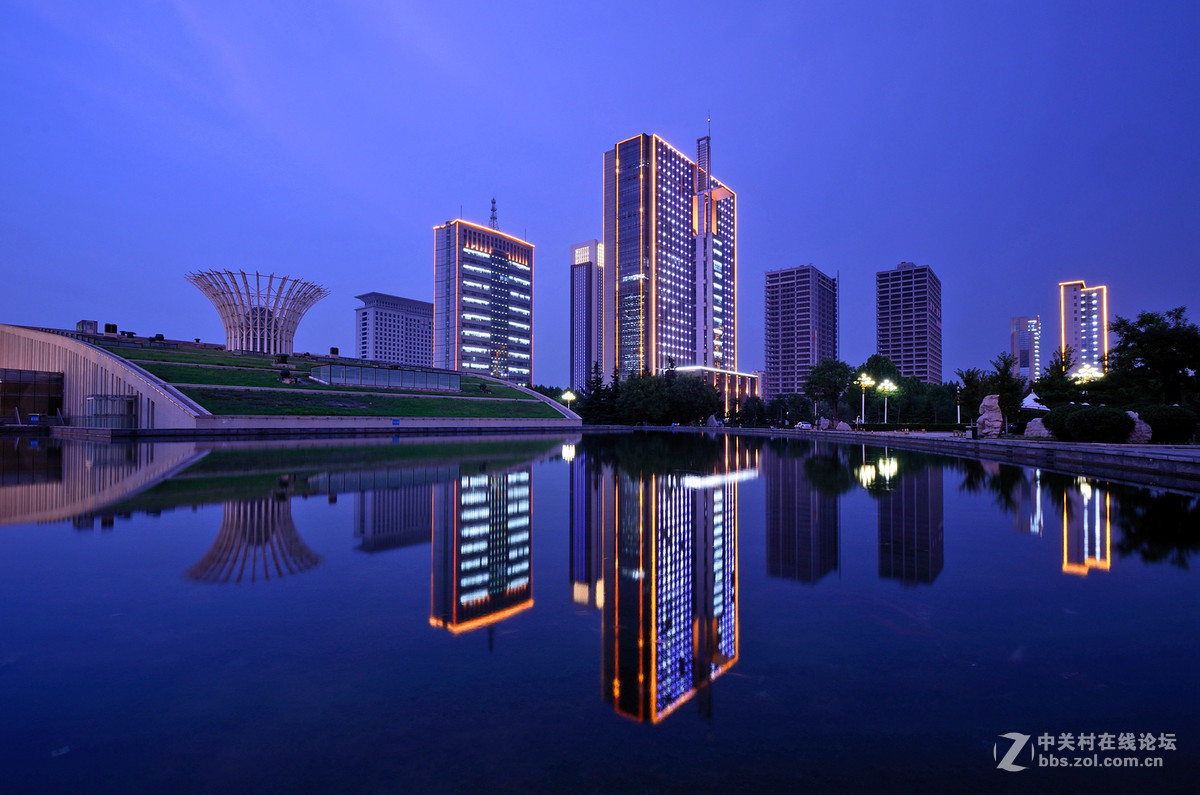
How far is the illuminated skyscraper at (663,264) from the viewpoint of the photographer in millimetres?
140500

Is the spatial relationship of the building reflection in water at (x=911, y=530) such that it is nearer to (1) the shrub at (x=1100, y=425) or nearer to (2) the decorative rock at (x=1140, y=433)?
(1) the shrub at (x=1100, y=425)

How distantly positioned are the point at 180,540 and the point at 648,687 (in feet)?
24.6

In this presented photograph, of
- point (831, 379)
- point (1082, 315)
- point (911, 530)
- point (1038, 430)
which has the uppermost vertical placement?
point (1082, 315)

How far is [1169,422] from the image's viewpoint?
25.5m

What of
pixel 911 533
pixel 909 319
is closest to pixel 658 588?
pixel 911 533

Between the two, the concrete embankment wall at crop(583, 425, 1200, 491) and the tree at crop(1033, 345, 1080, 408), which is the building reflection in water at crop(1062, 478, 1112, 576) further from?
the tree at crop(1033, 345, 1080, 408)

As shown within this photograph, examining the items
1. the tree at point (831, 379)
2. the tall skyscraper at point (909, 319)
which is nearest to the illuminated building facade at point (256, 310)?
the tree at point (831, 379)

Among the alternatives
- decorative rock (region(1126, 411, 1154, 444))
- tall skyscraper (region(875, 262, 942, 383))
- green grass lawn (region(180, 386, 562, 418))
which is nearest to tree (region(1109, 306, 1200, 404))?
decorative rock (region(1126, 411, 1154, 444))

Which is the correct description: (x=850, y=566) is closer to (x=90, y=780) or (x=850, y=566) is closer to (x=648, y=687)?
(x=648, y=687)

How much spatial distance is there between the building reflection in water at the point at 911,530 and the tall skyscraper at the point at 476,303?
146 m

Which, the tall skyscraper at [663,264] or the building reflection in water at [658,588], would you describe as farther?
the tall skyscraper at [663,264]

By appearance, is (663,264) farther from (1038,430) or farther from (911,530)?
(911,530)

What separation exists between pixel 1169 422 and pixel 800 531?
1060 inches

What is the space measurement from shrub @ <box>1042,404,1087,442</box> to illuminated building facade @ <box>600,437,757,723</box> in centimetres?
2596
